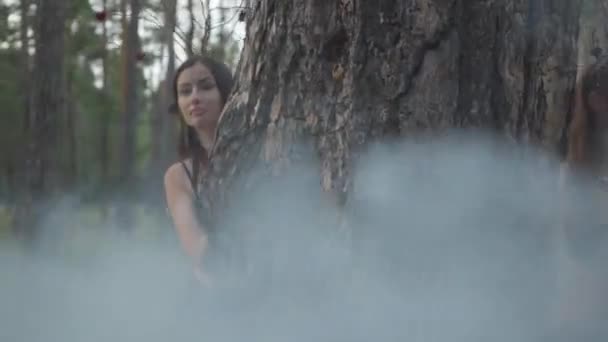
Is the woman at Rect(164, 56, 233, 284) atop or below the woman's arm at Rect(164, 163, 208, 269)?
atop

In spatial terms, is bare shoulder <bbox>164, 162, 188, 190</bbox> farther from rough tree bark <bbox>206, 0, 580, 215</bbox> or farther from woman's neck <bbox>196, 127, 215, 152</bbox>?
rough tree bark <bbox>206, 0, 580, 215</bbox>

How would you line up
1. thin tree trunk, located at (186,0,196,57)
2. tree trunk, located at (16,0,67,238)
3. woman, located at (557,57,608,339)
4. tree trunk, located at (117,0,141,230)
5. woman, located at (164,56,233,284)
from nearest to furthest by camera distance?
woman, located at (557,57,608,339)
woman, located at (164,56,233,284)
thin tree trunk, located at (186,0,196,57)
tree trunk, located at (16,0,67,238)
tree trunk, located at (117,0,141,230)

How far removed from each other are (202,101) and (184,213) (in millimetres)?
364

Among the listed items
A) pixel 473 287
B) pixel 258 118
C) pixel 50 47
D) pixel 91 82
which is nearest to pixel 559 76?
pixel 473 287

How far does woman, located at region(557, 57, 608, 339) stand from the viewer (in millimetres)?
1729

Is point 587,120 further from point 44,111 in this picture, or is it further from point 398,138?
point 44,111

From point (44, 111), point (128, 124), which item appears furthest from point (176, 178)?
point (128, 124)

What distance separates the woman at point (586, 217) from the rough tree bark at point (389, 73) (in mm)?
392

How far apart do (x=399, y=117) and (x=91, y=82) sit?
10.6m

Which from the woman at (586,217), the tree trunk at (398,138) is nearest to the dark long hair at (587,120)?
the woman at (586,217)

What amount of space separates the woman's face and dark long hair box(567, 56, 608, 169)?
2.92 feet

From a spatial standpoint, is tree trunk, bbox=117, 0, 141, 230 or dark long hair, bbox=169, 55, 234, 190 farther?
tree trunk, bbox=117, 0, 141, 230

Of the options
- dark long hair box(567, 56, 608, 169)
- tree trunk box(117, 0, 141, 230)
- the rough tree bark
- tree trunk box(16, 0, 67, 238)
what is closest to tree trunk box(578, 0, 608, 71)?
dark long hair box(567, 56, 608, 169)

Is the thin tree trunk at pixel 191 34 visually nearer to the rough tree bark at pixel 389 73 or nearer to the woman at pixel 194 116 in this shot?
the woman at pixel 194 116
